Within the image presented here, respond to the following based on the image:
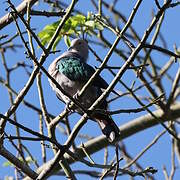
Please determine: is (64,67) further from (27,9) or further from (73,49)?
(27,9)

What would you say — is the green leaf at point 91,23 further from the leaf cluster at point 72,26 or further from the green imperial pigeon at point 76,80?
the green imperial pigeon at point 76,80

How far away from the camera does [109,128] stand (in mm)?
3926

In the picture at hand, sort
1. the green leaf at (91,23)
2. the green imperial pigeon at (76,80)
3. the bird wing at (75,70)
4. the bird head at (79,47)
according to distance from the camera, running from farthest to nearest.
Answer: the bird head at (79,47), the bird wing at (75,70), the green imperial pigeon at (76,80), the green leaf at (91,23)

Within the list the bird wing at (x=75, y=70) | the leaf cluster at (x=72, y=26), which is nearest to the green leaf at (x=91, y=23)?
the leaf cluster at (x=72, y=26)

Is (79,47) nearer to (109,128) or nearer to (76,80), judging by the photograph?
(76,80)

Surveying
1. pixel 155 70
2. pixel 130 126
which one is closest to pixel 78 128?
pixel 130 126

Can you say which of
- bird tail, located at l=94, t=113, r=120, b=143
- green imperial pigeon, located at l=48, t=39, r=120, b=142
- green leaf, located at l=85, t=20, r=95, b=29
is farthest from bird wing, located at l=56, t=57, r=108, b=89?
green leaf, located at l=85, t=20, r=95, b=29

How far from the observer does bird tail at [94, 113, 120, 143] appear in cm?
386

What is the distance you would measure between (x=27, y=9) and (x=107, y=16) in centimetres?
182

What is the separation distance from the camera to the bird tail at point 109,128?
12.6ft

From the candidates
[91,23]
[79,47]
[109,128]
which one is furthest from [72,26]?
[79,47]

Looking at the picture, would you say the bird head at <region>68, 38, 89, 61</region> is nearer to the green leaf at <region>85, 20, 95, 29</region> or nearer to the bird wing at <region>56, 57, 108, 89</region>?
the bird wing at <region>56, 57, 108, 89</region>

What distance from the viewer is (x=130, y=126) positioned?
191 inches

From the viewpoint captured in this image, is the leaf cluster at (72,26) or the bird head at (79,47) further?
the bird head at (79,47)
